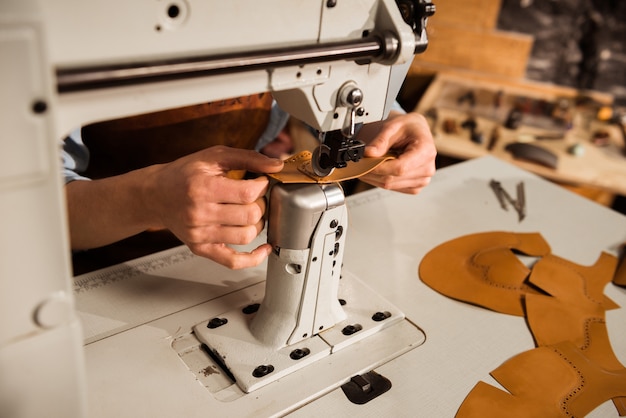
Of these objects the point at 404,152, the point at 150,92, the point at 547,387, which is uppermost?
the point at 150,92

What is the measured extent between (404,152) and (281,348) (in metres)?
0.47

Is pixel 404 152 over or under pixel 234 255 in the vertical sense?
over

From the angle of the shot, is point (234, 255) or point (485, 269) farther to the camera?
point (485, 269)

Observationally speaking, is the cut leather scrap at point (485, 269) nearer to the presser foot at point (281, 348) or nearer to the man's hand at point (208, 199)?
the presser foot at point (281, 348)

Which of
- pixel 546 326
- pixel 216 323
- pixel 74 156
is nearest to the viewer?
pixel 216 323

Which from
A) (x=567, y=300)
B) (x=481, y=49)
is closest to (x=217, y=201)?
(x=567, y=300)

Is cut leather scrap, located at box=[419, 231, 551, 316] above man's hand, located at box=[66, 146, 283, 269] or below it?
below

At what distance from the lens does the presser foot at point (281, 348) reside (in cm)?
93

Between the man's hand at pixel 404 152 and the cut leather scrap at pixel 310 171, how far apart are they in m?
0.13

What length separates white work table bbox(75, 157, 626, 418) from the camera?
0.90 meters

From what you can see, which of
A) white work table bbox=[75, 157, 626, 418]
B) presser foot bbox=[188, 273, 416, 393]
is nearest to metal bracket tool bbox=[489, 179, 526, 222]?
white work table bbox=[75, 157, 626, 418]

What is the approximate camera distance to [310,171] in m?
0.90

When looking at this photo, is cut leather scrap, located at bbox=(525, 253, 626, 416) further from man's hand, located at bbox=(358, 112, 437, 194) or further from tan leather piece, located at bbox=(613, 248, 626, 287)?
man's hand, located at bbox=(358, 112, 437, 194)

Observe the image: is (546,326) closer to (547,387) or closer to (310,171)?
(547,387)
